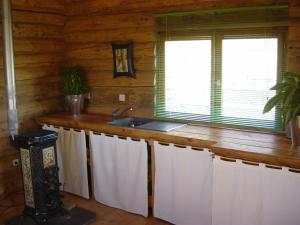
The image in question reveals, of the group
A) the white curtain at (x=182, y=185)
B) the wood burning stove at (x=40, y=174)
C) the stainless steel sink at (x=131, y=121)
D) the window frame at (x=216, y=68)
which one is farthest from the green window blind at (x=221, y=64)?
the wood burning stove at (x=40, y=174)

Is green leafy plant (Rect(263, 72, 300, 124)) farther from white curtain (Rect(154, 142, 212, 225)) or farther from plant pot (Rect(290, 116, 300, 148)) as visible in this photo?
white curtain (Rect(154, 142, 212, 225))

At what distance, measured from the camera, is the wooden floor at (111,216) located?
3418 millimetres

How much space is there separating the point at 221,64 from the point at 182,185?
119 cm

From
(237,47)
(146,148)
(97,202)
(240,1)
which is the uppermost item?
(240,1)

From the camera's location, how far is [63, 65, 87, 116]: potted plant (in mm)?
4199

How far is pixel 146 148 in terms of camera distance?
132 inches

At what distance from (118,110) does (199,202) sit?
4.83ft

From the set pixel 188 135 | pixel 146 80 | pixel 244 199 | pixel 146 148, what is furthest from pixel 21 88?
pixel 244 199

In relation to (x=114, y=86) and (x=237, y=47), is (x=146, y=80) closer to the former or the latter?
(x=114, y=86)

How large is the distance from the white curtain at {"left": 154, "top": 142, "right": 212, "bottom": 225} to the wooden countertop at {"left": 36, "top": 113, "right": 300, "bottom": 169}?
0.10 meters

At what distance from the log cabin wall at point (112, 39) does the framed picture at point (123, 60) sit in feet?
0.20

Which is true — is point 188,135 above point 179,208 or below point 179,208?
above

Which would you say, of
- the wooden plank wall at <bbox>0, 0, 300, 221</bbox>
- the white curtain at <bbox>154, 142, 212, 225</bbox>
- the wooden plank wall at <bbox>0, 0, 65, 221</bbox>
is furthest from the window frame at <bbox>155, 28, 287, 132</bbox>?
the wooden plank wall at <bbox>0, 0, 65, 221</bbox>

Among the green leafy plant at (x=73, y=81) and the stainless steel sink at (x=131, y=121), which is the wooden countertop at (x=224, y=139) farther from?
the green leafy plant at (x=73, y=81)
